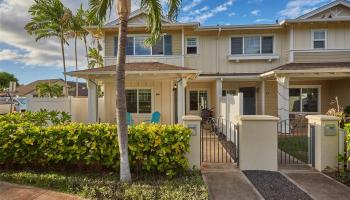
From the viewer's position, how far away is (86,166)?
651 cm

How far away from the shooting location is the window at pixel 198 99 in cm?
1844

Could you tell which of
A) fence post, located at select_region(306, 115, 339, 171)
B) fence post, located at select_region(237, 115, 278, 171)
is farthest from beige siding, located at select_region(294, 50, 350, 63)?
fence post, located at select_region(237, 115, 278, 171)

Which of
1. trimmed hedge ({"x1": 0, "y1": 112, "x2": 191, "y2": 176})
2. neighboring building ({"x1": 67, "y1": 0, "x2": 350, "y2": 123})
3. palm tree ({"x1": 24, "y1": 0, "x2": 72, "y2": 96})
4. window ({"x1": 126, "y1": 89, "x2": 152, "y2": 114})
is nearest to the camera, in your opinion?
trimmed hedge ({"x1": 0, "y1": 112, "x2": 191, "y2": 176})

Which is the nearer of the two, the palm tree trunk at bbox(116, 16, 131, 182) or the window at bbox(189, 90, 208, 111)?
the palm tree trunk at bbox(116, 16, 131, 182)

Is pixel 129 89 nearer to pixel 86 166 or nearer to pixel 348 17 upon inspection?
pixel 86 166

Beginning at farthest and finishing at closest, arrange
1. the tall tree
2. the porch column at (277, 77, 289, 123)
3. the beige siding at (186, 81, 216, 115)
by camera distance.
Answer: the tall tree
the beige siding at (186, 81, 216, 115)
the porch column at (277, 77, 289, 123)

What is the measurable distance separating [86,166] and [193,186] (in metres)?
2.97

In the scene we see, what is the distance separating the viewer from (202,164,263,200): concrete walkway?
5.01 m

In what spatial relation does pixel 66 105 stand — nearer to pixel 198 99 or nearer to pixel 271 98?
pixel 198 99

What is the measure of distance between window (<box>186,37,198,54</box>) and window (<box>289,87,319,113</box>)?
721cm

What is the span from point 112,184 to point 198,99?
1368 cm

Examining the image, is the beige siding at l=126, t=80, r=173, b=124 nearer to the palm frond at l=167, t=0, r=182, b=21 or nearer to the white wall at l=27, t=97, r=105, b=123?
the white wall at l=27, t=97, r=105, b=123

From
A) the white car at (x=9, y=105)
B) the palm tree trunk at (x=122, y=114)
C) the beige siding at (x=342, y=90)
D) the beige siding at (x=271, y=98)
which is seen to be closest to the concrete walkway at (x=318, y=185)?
the palm tree trunk at (x=122, y=114)

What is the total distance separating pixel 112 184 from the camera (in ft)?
17.5
